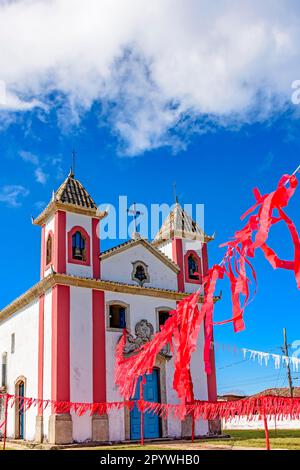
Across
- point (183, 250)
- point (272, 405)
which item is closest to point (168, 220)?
point (183, 250)

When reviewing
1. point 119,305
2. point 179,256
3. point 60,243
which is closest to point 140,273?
point 119,305

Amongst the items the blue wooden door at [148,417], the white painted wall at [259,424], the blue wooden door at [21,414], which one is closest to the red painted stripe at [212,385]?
the blue wooden door at [148,417]

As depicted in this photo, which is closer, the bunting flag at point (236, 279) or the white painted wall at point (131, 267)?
the bunting flag at point (236, 279)

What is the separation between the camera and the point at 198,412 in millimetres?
19219

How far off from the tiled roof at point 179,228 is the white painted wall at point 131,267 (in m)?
2.04

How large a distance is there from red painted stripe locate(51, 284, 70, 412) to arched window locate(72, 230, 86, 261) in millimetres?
1568

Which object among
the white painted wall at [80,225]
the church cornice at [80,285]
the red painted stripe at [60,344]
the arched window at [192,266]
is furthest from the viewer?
the arched window at [192,266]

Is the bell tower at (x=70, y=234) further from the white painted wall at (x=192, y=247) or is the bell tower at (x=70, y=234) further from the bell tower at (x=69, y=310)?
the white painted wall at (x=192, y=247)

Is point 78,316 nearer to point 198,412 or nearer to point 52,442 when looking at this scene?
point 52,442

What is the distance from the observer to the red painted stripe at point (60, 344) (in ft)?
59.4

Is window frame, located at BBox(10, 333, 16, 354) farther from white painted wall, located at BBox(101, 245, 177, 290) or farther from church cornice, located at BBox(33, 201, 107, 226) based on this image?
white painted wall, located at BBox(101, 245, 177, 290)

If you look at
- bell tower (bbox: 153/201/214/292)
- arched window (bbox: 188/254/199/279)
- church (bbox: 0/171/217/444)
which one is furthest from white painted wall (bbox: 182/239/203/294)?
arched window (bbox: 188/254/199/279)

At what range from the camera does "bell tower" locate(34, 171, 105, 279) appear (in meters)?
20.2

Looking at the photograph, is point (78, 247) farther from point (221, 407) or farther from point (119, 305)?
point (221, 407)
